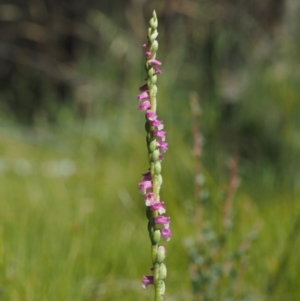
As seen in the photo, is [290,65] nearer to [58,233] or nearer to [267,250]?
[267,250]

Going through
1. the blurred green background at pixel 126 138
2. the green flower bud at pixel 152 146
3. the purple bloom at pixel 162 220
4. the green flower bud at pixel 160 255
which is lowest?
the green flower bud at pixel 160 255

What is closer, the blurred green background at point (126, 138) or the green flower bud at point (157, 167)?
the green flower bud at point (157, 167)

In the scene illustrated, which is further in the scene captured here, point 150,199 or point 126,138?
point 126,138

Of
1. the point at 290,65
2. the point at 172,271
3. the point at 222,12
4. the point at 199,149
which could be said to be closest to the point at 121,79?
the point at 222,12

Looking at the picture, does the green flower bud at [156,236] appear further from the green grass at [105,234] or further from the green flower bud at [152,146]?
the green grass at [105,234]

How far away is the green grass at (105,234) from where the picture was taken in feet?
5.89

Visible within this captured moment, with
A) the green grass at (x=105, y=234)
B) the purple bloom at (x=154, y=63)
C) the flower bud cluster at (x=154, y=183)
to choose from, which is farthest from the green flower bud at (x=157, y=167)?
the green grass at (x=105, y=234)

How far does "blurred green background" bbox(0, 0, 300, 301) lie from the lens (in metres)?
1.97

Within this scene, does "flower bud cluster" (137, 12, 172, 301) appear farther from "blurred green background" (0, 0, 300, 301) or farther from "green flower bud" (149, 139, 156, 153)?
"blurred green background" (0, 0, 300, 301)

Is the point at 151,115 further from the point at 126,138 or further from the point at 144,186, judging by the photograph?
the point at 126,138

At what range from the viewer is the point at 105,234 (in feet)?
7.17

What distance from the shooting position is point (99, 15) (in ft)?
19.4

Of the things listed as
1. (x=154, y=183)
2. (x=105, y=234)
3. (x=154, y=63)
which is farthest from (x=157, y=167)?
(x=105, y=234)

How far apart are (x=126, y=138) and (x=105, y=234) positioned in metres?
2.15
